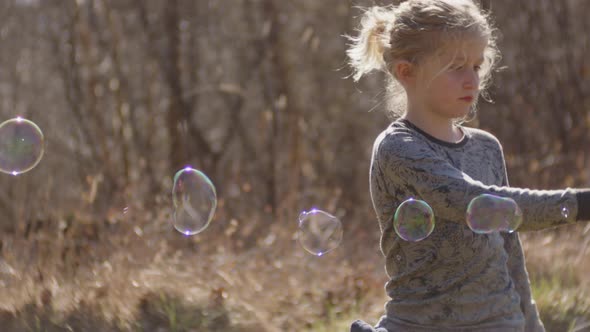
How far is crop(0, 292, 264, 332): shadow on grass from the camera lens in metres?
4.56

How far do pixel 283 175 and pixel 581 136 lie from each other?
9.14ft

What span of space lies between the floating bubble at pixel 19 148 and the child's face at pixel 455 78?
2.14m

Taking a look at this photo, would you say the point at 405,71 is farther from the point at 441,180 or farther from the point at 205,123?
the point at 205,123

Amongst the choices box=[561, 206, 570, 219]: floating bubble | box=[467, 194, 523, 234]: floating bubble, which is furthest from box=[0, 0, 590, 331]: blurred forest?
box=[561, 206, 570, 219]: floating bubble

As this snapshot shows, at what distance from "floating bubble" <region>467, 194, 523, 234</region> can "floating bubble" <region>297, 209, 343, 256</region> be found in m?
1.04

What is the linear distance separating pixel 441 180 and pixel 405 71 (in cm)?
53

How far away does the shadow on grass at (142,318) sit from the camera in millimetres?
4559

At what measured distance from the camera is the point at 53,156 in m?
8.82

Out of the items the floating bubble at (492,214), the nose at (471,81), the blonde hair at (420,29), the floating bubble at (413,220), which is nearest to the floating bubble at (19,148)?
the blonde hair at (420,29)

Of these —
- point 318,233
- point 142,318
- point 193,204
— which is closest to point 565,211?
point 318,233

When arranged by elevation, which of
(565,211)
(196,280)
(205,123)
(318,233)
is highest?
(205,123)

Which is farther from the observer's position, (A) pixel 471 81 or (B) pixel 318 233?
(B) pixel 318 233

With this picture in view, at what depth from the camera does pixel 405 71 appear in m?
3.30

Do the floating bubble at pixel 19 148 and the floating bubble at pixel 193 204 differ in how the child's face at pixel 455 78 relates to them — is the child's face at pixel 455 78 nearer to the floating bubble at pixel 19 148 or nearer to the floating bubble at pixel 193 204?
the floating bubble at pixel 193 204
